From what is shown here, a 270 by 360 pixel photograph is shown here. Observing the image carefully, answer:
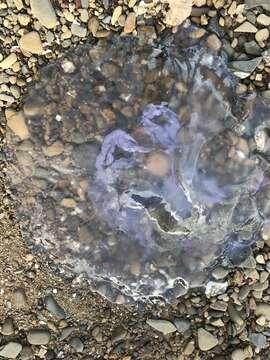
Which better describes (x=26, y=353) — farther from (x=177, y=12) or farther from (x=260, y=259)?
(x=177, y=12)

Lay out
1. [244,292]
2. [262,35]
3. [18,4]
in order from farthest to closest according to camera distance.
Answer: [244,292] → [262,35] → [18,4]

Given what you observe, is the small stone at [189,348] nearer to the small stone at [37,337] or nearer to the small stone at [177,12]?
the small stone at [37,337]

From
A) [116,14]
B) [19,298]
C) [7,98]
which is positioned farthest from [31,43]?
[19,298]

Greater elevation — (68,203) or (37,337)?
(68,203)

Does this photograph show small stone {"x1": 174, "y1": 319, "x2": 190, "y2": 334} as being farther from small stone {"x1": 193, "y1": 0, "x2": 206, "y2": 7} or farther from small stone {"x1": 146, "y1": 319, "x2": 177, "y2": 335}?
small stone {"x1": 193, "y1": 0, "x2": 206, "y2": 7}

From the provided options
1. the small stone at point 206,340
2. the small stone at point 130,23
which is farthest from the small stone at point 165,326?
the small stone at point 130,23

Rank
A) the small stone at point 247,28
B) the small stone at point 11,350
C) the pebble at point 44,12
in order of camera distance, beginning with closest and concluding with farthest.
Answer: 1. the pebble at point 44,12
2. the small stone at point 247,28
3. the small stone at point 11,350
